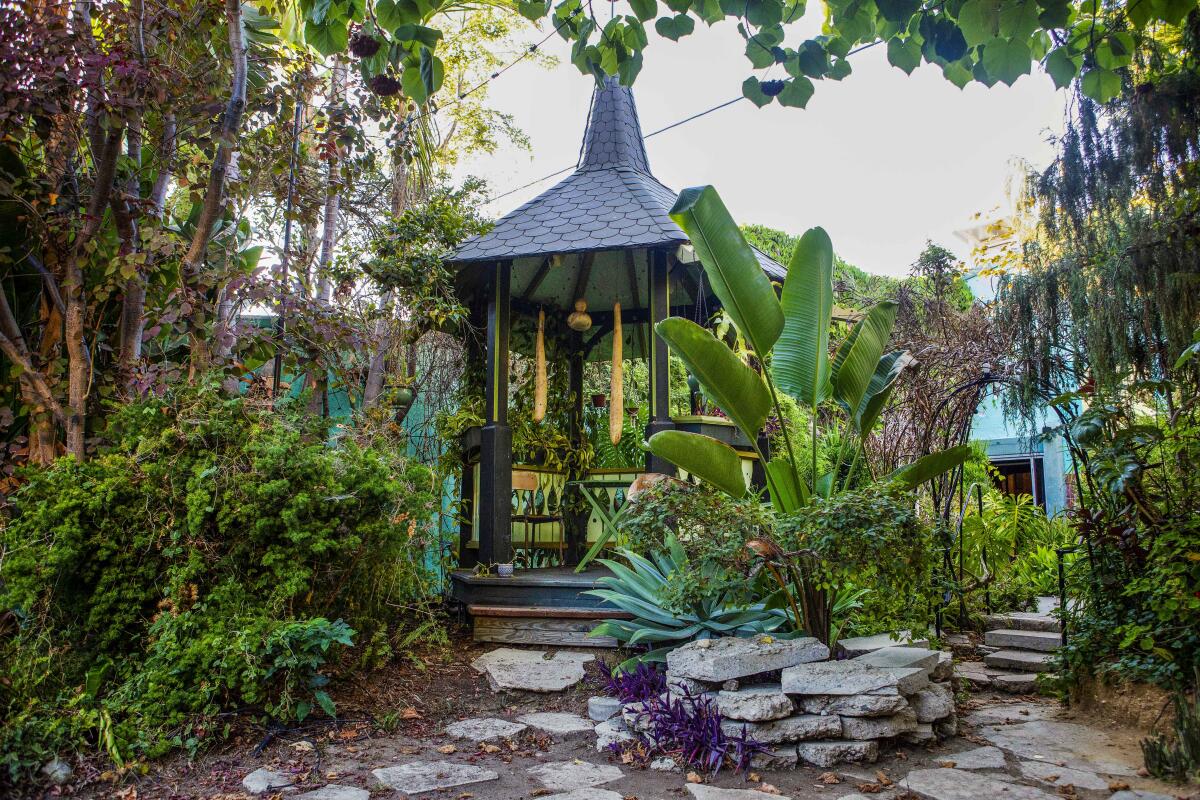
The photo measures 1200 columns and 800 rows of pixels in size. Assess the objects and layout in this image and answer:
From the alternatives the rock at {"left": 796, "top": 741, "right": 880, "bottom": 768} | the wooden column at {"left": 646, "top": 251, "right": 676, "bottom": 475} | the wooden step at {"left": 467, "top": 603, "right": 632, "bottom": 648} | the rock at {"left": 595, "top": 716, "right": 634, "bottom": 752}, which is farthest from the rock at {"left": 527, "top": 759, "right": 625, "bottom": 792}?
the wooden column at {"left": 646, "top": 251, "right": 676, "bottom": 475}

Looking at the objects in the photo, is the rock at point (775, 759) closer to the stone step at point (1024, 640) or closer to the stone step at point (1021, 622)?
the stone step at point (1024, 640)

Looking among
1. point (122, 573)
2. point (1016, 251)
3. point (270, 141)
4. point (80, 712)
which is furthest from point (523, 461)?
point (1016, 251)

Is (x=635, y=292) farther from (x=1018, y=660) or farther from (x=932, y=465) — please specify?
(x=1018, y=660)

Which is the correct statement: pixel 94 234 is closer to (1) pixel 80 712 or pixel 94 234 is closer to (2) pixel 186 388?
(2) pixel 186 388

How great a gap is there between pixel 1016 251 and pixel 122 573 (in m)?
10.3

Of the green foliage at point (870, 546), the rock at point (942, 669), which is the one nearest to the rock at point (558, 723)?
the green foliage at point (870, 546)

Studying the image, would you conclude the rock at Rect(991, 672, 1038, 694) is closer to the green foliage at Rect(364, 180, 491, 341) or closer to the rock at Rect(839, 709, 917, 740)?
the rock at Rect(839, 709, 917, 740)

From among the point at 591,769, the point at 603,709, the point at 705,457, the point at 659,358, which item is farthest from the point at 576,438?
the point at 591,769

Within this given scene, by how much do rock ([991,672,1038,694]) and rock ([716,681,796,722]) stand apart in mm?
2056

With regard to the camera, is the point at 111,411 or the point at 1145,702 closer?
the point at 1145,702

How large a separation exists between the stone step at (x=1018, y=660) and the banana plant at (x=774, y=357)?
1.69m

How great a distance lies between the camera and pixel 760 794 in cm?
270

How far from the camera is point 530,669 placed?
14.2 feet

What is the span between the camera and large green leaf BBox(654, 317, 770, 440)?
148 inches
